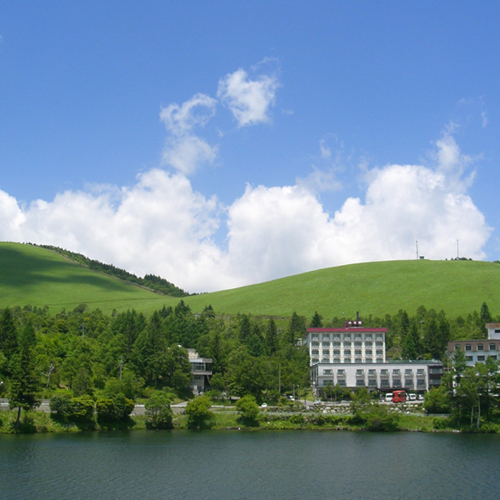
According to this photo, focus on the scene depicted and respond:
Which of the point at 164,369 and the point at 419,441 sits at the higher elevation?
the point at 164,369

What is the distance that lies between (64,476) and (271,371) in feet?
232

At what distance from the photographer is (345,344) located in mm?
160000

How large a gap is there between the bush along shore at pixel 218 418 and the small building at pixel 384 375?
32.5 metres

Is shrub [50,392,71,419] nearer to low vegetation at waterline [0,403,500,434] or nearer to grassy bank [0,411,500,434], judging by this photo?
low vegetation at waterline [0,403,500,434]

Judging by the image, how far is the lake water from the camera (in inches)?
2025

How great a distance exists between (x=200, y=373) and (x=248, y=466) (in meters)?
68.6

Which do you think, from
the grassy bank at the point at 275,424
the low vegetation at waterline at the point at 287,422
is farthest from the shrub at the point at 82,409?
the grassy bank at the point at 275,424

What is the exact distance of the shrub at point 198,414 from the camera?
94.2m

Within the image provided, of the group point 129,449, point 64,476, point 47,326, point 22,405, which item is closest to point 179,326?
point 47,326

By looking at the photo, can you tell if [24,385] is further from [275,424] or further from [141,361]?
[275,424]

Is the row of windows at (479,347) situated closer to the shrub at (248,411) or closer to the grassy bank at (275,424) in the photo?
the grassy bank at (275,424)

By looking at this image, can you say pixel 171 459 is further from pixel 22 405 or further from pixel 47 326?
pixel 47 326

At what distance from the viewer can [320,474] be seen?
192ft

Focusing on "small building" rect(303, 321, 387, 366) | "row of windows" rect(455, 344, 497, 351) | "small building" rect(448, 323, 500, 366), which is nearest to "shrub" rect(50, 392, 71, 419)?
"row of windows" rect(455, 344, 497, 351)
